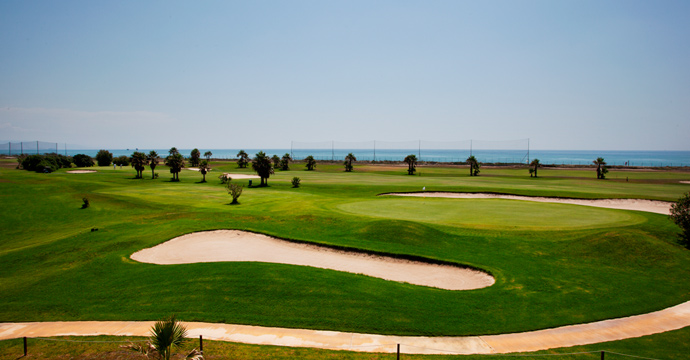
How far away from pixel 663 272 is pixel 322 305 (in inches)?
781

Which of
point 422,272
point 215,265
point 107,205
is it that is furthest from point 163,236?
point 422,272

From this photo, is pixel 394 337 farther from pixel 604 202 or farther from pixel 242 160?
pixel 242 160

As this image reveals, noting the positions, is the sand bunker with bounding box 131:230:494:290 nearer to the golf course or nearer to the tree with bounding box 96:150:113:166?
the golf course

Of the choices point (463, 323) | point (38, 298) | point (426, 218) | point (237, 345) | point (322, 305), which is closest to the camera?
point (237, 345)

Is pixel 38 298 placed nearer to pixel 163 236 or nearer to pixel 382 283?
pixel 163 236

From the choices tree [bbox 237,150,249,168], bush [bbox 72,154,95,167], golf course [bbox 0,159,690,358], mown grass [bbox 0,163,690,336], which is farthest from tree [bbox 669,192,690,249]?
bush [bbox 72,154,95,167]

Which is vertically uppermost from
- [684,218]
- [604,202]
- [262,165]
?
[262,165]

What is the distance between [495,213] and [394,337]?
80.7 ft

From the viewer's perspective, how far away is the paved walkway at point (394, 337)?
13.1 m

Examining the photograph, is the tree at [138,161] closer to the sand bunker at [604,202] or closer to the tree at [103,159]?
the tree at [103,159]

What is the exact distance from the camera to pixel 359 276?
1941 centimetres

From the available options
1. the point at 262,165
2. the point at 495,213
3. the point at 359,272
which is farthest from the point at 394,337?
the point at 262,165

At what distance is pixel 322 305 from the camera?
16016 mm

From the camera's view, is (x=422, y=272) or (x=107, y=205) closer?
(x=422, y=272)
